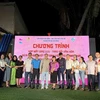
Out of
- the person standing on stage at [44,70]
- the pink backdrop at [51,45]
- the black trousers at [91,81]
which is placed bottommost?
the black trousers at [91,81]

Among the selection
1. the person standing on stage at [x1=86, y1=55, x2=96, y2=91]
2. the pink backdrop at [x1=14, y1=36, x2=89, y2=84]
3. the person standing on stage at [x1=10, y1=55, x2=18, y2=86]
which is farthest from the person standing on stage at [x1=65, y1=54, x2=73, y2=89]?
the person standing on stage at [x1=10, y1=55, x2=18, y2=86]

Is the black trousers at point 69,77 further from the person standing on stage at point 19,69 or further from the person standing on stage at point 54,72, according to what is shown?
the person standing on stage at point 19,69

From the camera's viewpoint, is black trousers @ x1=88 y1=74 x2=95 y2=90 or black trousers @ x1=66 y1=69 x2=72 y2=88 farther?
black trousers @ x1=66 y1=69 x2=72 y2=88

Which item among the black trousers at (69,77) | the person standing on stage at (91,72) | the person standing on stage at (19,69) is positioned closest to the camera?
the person standing on stage at (91,72)

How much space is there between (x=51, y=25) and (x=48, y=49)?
48.4 feet

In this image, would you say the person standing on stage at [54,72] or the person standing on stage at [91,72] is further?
the person standing on stage at [54,72]

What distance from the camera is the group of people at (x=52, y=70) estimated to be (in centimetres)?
1213

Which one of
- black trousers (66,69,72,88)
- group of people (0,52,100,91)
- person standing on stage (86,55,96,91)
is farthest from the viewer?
black trousers (66,69,72,88)

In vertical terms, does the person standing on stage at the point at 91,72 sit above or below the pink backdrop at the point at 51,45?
below

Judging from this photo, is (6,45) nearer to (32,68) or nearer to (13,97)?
(32,68)

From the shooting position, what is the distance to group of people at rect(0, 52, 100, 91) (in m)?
12.1

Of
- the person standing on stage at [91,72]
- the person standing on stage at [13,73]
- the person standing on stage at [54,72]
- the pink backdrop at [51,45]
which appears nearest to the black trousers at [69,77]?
the person standing on stage at [54,72]

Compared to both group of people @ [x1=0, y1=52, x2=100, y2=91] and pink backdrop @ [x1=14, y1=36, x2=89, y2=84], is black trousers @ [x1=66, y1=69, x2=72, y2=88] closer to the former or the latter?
group of people @ [x1=0, y1=52, x2=100, y2=91]

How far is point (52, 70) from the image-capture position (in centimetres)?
1222
